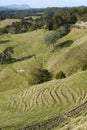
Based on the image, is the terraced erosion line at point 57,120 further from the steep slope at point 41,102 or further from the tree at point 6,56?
the tree at point 6,56

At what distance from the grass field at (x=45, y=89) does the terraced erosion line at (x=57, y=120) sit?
1.08 meters

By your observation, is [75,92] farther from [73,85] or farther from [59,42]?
[59,42]

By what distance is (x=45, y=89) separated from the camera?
49.5 metres

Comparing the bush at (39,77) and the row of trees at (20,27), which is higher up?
the bush at (39,77)

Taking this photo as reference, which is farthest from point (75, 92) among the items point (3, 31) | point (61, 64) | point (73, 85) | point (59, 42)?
point (3, 31)

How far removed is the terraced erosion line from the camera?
33.1 m

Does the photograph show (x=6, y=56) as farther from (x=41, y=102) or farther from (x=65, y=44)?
(x=41, y=102)

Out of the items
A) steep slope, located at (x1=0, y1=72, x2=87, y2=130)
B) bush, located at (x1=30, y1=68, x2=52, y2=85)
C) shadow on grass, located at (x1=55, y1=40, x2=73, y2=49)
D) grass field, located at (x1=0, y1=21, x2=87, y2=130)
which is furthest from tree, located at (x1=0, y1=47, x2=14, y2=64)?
steep slope, located at (x1=0, y1=72, x2=87, y2=130)

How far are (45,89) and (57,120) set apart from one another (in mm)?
15355

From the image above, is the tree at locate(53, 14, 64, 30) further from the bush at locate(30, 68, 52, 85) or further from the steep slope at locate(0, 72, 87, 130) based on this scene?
the steep slope at locate(0, 72, 87, 130)

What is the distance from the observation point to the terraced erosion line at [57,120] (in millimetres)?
33066

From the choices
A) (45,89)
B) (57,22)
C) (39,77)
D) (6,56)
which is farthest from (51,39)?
(45,89)

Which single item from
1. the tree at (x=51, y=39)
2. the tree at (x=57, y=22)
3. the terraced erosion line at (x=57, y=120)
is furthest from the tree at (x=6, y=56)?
the terraced erosion line at (x=57, y=120)

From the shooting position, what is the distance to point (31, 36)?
134 meters
